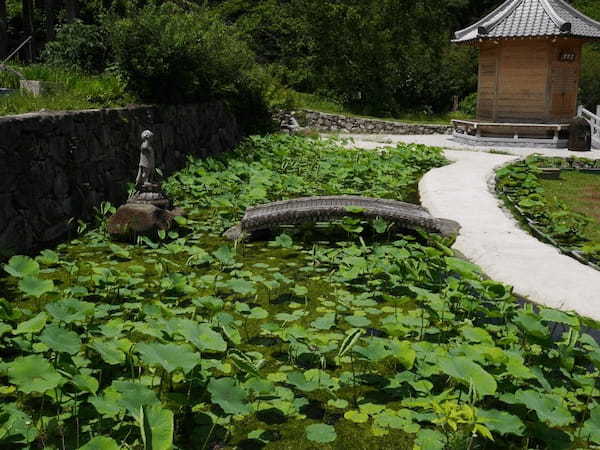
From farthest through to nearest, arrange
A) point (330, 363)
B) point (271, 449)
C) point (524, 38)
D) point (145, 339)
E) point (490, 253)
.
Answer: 1. point (524, 38)
2. point (490, 253)
3. point (145, 339)
4. point (330, 363)
5. point (271, 449)

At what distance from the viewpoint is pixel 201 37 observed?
11633mm

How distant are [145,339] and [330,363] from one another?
1361 millimetres

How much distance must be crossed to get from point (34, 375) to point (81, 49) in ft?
36.4

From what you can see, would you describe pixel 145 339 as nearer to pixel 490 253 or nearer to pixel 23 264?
pixel 23 264

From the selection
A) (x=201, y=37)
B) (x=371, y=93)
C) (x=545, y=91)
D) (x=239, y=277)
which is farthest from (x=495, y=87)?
(x=239, y=277)

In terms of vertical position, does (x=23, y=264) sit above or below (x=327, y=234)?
above

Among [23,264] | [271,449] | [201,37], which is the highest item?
[201,37]

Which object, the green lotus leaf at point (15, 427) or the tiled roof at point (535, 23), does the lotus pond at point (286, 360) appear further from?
the tiled roof at point (535, 23)

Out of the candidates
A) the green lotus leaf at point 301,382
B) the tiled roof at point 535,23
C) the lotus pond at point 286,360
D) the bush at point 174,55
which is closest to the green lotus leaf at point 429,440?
the lotus pond at point 286,360

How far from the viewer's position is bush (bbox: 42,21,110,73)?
12.2 metres

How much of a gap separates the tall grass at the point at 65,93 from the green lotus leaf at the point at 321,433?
6032 mm

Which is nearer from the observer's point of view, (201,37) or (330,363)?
(330,363)

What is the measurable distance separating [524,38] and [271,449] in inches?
729

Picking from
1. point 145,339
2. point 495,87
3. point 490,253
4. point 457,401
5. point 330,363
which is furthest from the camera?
point 495,87
